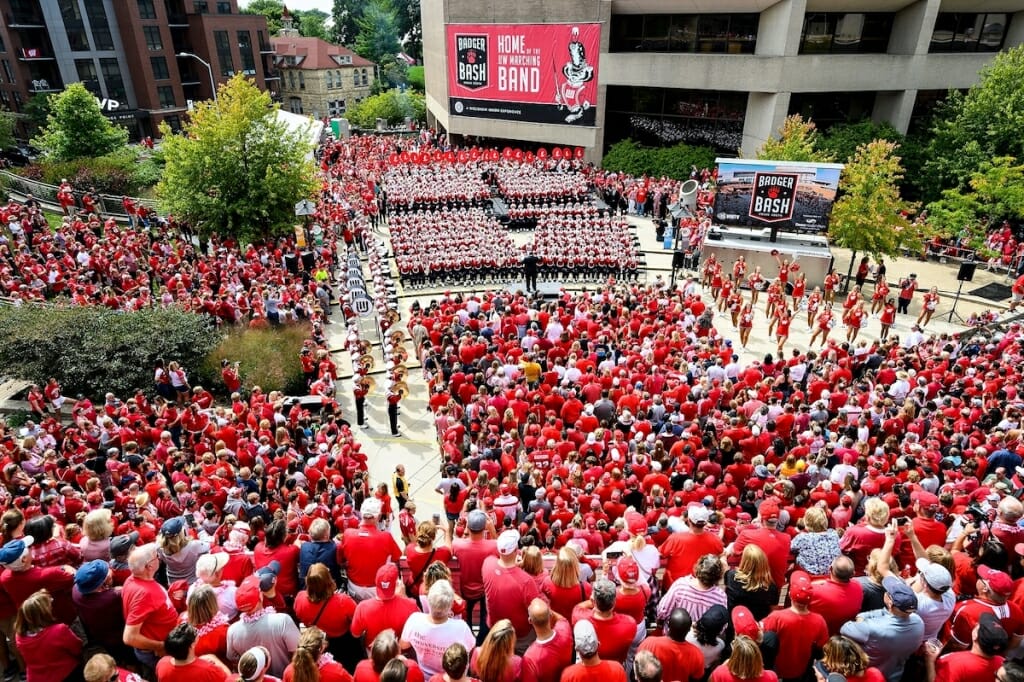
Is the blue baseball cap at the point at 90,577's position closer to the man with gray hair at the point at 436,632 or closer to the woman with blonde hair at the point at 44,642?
the woman with blonde hair at the point at 44,642

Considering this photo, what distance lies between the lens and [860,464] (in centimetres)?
898

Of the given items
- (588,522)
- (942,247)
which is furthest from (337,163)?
(588,522)

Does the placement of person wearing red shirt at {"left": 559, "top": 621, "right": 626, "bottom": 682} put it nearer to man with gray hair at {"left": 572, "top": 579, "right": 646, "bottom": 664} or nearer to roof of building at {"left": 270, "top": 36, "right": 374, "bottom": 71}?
man with gray hair at {"left": 572, "top": 579, "right": 646, "bottom": 664}

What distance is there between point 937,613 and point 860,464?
4427 mm

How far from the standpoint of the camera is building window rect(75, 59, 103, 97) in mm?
49969

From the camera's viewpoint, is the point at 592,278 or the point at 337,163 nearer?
the point at 592,278

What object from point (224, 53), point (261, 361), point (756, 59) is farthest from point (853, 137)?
point (224, 53)

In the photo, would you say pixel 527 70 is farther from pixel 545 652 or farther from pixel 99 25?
pixel 99 25

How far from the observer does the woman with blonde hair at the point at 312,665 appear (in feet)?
13.3

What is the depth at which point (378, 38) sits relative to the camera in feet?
316

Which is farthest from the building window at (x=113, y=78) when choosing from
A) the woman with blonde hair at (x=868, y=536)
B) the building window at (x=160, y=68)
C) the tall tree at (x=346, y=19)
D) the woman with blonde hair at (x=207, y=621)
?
the woman with blonde hair at (x=868, y=536)

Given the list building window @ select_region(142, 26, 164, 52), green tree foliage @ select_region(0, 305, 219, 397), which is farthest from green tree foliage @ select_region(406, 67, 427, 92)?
green tree foliage @ select_region(0, 305, 219, 397)

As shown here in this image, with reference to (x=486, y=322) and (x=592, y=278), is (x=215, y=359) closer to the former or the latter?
(x=486, y=322)

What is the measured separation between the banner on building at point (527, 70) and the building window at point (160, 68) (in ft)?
100
